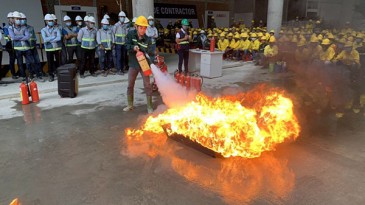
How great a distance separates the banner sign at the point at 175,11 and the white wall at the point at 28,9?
9.39 metres

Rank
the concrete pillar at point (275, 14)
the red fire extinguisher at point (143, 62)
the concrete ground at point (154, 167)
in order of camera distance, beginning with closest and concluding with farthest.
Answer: the concrete ground at point (154, 167) → the red fire extinguisher at point (143, 62) → the concrete pillar at point (275, 14)

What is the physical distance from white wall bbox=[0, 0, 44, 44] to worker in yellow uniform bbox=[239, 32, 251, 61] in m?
10.7

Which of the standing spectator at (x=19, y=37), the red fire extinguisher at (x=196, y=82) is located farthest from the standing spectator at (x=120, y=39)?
the red fire extinguisher at (x=196, y=82)

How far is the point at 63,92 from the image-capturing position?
8336 mm

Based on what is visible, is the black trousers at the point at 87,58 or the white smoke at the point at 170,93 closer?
the white smoke at the point at 170,93

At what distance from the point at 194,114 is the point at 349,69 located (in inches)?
341

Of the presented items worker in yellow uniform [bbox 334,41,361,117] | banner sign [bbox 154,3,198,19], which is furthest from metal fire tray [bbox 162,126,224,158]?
banner sign [bbox 154,3,198,19]

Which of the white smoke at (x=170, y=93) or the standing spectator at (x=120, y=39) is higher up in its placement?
the standing spectator at (x=120, y=39)

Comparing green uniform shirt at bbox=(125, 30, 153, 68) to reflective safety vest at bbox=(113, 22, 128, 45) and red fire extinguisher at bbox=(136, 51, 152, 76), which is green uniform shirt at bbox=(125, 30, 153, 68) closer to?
red fire extinguisher at bbox=(136, 51, 152, 76)

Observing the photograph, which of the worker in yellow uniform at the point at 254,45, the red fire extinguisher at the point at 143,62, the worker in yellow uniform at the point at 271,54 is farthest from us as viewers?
the worker in yellow uniform at the point at 254,45

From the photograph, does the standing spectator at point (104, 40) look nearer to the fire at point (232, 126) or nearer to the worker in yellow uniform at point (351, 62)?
the fire at point (232, 126)

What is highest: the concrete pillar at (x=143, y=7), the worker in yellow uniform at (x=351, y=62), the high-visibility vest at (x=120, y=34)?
the concrete pillar at (x=143, y=7)

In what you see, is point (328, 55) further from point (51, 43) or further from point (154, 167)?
point (51, 43)

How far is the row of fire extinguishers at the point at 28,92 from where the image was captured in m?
7.58
